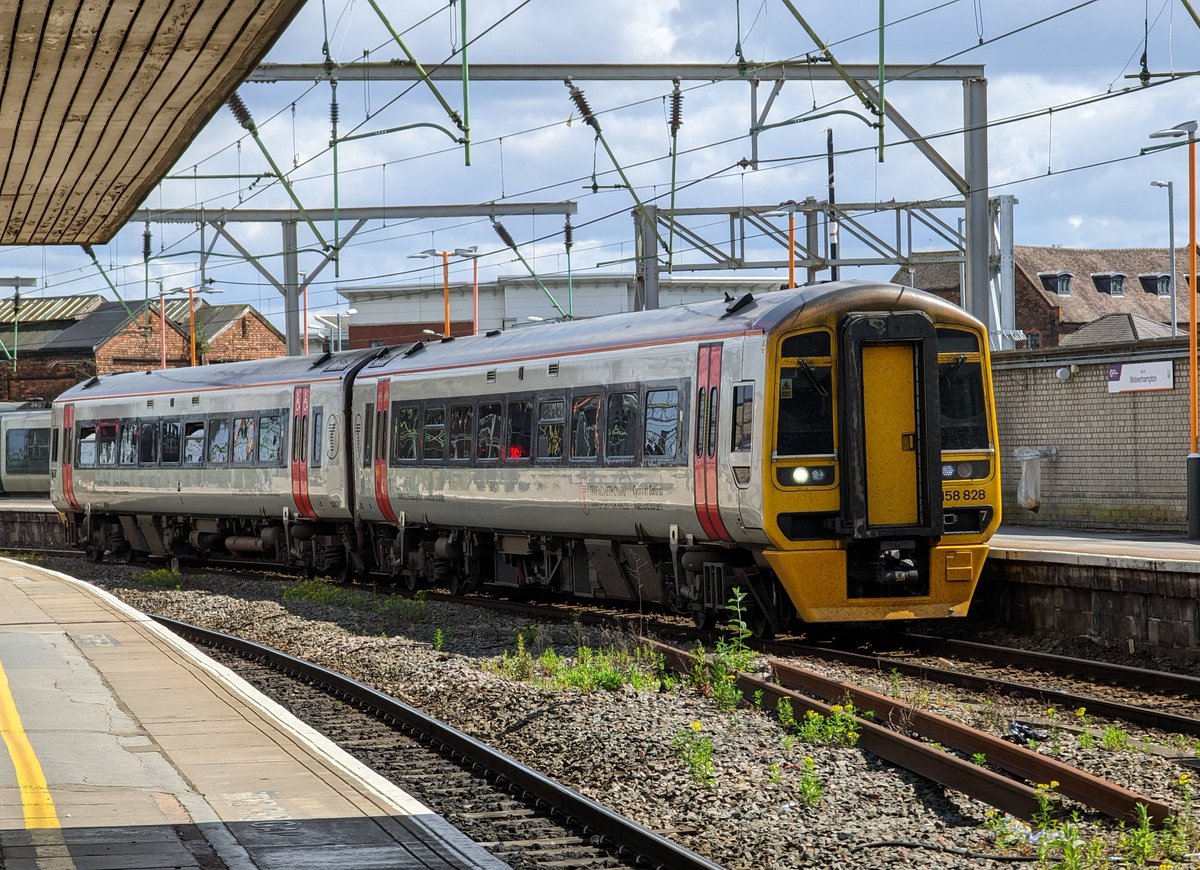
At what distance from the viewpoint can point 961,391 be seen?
14938 mm

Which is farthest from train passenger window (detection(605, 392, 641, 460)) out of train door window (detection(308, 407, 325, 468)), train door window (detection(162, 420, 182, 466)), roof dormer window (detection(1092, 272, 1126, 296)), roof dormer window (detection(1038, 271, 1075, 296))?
roof dormer window (detection(1092, 272, 1126, 296))

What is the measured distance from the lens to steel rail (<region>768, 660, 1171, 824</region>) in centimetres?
767

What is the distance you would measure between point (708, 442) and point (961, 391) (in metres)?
2.35

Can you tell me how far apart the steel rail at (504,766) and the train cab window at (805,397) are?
4241mm

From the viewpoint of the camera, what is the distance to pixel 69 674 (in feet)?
42.5

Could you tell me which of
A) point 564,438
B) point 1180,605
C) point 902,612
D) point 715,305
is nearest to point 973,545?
point 902,612

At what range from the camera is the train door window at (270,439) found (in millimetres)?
25594

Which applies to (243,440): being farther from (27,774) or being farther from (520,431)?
(27,774)

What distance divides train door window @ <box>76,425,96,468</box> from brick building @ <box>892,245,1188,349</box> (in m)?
43.1

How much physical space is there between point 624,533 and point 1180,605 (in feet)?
18.1

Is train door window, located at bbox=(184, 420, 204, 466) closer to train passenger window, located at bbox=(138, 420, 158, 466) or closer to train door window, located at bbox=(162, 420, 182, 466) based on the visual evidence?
train door window, located at bbox=(162, 420, 182, 466)

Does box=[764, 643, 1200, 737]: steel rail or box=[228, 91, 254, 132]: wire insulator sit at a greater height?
box=[228, 91, 254, 132]: wire insulator

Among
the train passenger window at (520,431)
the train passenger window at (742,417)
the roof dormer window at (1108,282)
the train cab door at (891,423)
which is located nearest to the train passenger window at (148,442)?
the train passenger window at (520,431)

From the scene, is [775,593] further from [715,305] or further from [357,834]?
[357,834]
